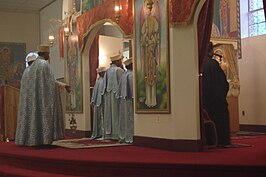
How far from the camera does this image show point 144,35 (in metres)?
8.88

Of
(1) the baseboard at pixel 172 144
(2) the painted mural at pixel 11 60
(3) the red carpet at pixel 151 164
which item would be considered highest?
(2) the painted mural at pixel 11 60

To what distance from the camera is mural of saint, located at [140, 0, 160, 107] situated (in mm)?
8445

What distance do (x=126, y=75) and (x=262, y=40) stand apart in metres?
4.76

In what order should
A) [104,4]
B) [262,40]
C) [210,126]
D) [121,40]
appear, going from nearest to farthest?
[210,126] → [104,4] → [262,40] → [121,40]

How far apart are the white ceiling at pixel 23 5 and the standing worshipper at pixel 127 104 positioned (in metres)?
9.11

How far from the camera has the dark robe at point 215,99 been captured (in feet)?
28.1

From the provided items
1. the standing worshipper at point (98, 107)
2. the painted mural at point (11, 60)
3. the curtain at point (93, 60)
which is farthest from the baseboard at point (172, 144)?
the painted mural at point (11, 60)

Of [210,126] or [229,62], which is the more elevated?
[229,62]

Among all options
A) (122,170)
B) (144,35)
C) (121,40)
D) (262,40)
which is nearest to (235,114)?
(262,40)

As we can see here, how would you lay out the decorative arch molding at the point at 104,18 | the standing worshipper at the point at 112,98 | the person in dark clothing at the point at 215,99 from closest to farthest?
the person in dark clothing at the point at 215,99, the decorative arch molding at the point at 104,18, the standing worshipper at the point at 112,98

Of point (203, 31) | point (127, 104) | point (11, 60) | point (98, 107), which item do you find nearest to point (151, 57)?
point (203, 31)

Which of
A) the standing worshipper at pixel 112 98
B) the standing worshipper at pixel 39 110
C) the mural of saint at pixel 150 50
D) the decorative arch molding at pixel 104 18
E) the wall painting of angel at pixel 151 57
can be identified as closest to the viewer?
the wall painting of angel at pixel 151 57

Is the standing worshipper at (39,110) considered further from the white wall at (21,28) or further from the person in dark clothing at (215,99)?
the white wall at (21,28)

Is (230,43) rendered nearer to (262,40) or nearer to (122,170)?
(262,40)
